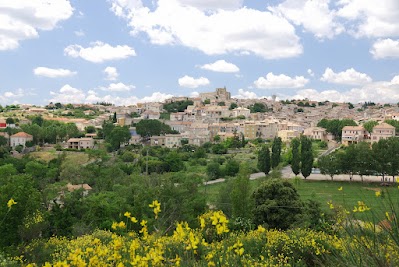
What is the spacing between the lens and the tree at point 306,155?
2809cm

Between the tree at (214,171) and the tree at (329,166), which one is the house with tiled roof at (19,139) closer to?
the tree at (214,171)

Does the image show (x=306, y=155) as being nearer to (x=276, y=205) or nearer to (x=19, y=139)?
(x=276, y=205)

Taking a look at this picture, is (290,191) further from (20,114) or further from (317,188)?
(20,114)

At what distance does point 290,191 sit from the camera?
13.5 meters

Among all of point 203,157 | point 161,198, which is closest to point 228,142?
point 203,157

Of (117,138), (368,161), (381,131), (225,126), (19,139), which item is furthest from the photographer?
(225,126)

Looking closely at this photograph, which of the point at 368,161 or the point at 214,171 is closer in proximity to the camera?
the point at 368,161

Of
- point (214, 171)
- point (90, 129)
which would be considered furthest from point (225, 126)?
point (214, 171)

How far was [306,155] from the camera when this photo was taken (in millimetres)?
28375

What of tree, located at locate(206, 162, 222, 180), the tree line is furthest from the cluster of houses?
the tree line

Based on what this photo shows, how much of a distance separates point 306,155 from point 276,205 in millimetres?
16510

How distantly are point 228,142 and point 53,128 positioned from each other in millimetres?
21670

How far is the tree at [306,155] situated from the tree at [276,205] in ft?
48.1

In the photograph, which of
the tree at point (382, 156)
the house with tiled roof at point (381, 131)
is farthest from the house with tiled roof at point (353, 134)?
the tree at point (382, 156)
